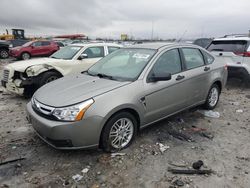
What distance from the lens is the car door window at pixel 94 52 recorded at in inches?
278

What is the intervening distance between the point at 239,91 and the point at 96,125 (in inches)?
232

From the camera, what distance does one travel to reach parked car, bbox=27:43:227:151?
2.92 m

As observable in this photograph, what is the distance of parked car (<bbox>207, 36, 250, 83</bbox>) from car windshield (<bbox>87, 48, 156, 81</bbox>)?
14.2 feet

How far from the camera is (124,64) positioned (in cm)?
404

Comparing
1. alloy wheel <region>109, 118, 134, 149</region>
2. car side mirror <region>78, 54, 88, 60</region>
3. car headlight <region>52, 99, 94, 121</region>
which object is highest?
car side mirror <region>78, 54, 88, 60</region>

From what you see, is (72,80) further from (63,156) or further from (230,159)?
(230,159)

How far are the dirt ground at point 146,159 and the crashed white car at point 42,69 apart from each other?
59.2 inches

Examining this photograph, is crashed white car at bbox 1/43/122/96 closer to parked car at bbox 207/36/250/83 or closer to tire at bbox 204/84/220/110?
tire at bbox 204/84/220/110

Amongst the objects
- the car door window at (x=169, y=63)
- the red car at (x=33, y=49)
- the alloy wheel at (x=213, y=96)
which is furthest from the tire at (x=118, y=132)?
the red car at (x=33, y=49)

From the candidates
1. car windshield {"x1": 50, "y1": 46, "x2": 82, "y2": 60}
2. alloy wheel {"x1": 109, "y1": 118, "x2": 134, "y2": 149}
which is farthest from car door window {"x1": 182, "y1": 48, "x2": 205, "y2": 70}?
car windshield {"x1": 50, "y1": 46, "x2": 82, "y2": 60}

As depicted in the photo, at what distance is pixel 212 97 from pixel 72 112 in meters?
3.58

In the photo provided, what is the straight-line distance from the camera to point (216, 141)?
3791 mm

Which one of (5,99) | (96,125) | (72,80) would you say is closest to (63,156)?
(96,125)

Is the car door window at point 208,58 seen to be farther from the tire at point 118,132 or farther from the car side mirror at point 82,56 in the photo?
the car side mirror at point 82,56
